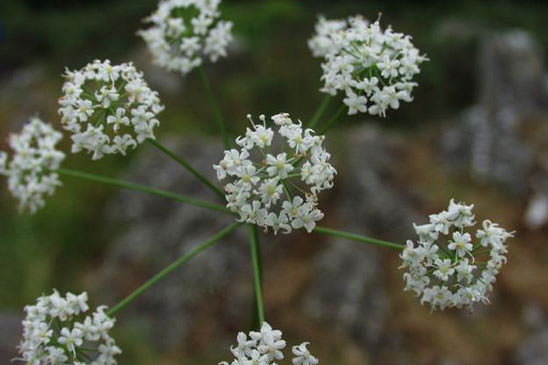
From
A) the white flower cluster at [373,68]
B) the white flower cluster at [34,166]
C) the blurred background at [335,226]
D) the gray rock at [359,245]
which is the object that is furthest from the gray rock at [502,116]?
the white flower cluster at [34,166]

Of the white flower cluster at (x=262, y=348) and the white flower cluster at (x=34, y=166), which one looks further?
the white flower cluster at (x=34, y=166)

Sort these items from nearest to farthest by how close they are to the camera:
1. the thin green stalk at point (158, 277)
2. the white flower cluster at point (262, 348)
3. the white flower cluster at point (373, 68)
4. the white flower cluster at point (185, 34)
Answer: the white flower cluster at point (262, 348)
the thin green stalk at point (158, 277)
the white flower cluster at point (373, 68)
the white flower cluster at point (185, 34)

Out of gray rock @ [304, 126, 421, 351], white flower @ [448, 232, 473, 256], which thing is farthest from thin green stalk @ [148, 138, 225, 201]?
gray rock @ [304, 126, 421, 351]

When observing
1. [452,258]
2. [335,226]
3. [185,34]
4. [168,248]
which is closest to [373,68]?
[452,258]

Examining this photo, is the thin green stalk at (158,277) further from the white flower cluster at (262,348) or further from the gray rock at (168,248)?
the gray rock at (168,248)

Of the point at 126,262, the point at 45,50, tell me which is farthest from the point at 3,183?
the point at 45,50

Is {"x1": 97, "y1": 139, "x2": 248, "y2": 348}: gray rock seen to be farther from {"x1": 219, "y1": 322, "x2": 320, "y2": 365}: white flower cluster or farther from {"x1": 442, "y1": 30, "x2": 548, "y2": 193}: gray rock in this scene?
{"x1": 219, "y1": 322, "x2": 320, "y2": 365}: white flower cluster
